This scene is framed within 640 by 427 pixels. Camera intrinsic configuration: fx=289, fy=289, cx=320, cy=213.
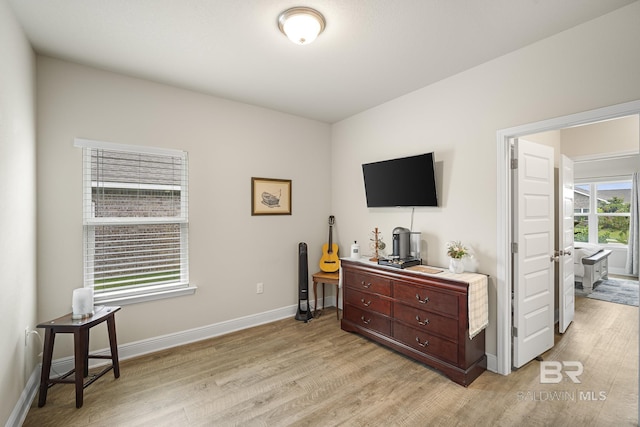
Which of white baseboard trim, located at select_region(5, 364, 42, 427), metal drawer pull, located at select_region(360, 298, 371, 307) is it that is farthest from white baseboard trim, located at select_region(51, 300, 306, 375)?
metal drawer pull, located at select_region(360, 298, 371, 307)

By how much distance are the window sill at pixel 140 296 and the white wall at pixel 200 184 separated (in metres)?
0.07

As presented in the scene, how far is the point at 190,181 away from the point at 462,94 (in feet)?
9.39

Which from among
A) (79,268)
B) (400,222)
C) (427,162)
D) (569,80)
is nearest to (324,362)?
(400,222)

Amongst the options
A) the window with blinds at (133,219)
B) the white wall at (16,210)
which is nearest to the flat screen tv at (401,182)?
the window with blinds at (133,219)

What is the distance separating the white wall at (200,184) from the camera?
2451 millimetres

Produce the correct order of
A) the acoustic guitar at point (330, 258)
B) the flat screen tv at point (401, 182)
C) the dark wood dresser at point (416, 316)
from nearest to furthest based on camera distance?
1. the dark wood dresser at point (416, 316)
2. the flat screen tv at point (401, 182)
3. the acoustic guitar at point (330, 258)

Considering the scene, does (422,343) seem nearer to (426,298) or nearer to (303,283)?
(426,298)

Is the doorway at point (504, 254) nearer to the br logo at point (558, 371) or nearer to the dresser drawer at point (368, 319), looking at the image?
the br logo at point (558, 371)

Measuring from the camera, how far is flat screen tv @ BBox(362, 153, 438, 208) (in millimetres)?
2906

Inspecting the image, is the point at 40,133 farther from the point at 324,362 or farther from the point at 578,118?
the point at 578,118

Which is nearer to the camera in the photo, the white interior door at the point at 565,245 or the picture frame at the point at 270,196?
the white interior door at the point at 565,245

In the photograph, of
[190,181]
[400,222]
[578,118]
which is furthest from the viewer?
[400,222]

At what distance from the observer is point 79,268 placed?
2.55 metres

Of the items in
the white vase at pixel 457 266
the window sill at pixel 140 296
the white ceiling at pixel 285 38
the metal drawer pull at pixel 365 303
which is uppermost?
the white ceiling at pixel 285 38
